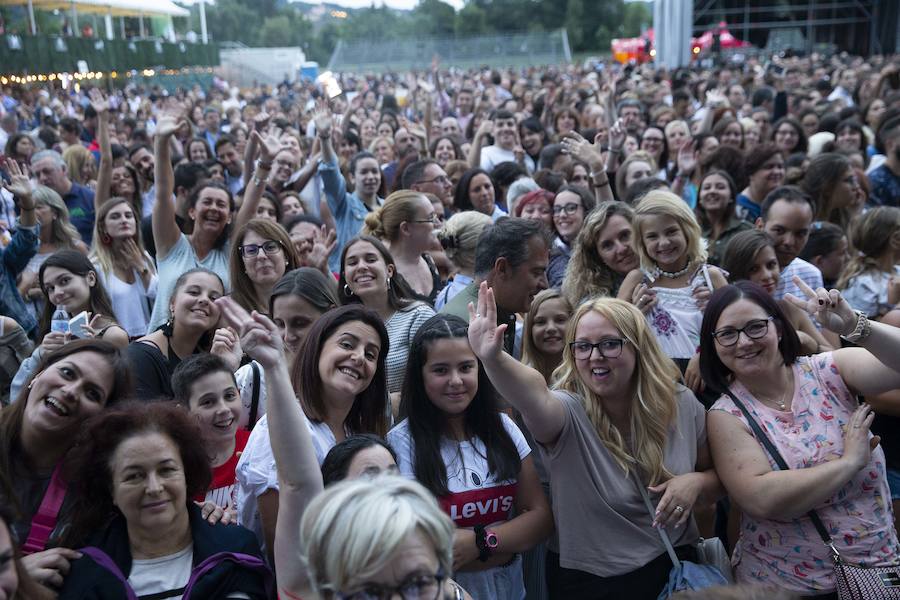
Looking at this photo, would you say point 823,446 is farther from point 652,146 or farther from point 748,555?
point 652,146

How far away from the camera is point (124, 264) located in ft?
18.6

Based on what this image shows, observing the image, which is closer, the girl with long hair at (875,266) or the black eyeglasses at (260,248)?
the girl with long hair at (875,266)

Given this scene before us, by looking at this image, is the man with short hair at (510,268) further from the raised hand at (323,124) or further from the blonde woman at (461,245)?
the raised hand at (323,124)

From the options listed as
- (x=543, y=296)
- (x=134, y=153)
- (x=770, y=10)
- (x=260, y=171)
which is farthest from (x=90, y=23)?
(x=543, y=296)

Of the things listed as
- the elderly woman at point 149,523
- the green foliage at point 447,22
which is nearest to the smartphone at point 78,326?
the elderly woman at point 149,523

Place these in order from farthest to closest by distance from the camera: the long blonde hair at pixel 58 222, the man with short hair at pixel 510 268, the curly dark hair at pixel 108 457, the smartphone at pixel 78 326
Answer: the long blonde hair at pixel 58 222
the smartphone at pixel 78 326
the man with short hair at pixel 510 268
the curly dark hair at pixel 108 457

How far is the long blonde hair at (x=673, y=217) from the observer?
424 centimetres

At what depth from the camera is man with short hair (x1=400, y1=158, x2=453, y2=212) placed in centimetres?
678

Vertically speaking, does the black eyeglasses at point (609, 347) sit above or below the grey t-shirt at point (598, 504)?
above

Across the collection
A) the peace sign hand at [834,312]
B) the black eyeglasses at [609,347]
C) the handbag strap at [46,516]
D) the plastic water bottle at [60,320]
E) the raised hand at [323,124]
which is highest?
the raised hand at [323,124]

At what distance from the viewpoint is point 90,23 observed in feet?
134

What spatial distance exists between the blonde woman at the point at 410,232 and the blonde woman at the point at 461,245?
16cm

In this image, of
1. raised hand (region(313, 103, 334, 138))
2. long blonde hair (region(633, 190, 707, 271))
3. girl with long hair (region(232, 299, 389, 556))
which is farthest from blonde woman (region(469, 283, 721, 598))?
raised hand (region(313, 103, 334, 138))

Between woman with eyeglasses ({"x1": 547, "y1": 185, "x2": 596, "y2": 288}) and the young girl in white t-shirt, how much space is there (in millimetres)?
2386
